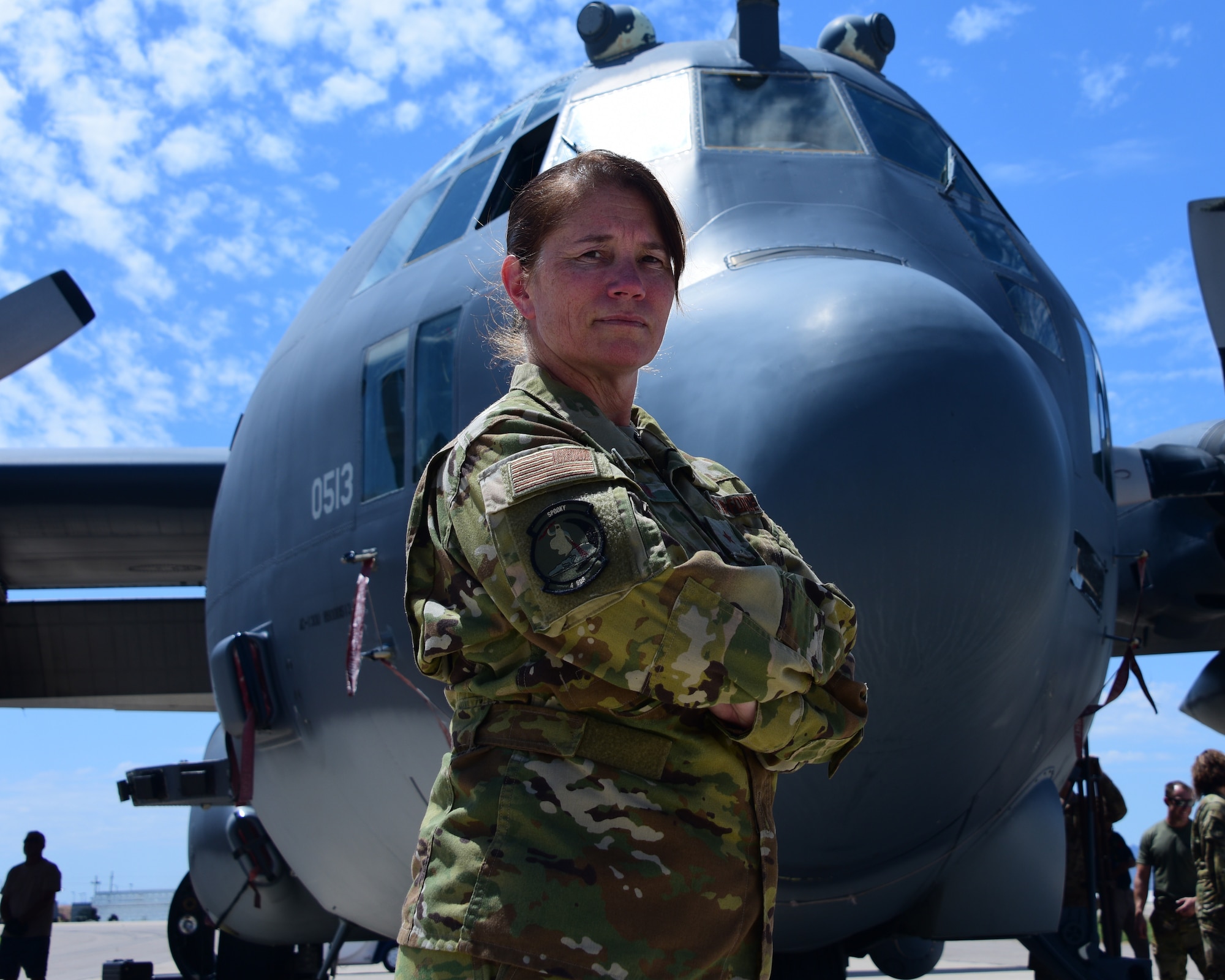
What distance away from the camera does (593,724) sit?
4.76ft

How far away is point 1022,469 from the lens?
9.71 ft

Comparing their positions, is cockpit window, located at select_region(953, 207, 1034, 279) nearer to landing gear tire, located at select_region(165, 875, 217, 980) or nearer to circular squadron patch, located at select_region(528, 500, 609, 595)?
circular squadron patch, located at select_region(528, 500, 609, 595)

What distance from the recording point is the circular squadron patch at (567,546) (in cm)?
138

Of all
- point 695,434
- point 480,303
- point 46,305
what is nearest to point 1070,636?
point 695,434

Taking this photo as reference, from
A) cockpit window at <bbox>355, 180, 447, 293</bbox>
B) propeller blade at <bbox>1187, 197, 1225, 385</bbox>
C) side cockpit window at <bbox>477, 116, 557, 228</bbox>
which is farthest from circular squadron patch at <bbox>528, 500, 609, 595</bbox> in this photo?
propeller blade at <bbox>1187, 197, 1225, 385</bbox>

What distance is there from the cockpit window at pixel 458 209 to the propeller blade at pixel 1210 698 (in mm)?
5530

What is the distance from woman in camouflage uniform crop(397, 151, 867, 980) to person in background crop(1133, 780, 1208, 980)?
8360mm

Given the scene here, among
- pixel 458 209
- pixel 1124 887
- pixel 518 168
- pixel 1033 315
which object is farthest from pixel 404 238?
pixel 1124 887

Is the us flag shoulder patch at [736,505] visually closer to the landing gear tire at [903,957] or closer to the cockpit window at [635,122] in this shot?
the cockpit window at [635,122]

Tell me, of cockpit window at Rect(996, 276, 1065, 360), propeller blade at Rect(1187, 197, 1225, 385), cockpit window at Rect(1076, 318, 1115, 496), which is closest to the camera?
cockpit window at Rect(996, 276, 1065, 360)

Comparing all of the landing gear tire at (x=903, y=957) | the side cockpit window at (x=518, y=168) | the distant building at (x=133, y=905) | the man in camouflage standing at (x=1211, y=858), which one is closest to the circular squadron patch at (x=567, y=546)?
the side cockpit window at (x=518, y=168)

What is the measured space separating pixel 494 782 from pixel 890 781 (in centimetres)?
177

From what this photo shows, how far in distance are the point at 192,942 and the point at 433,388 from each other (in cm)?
689

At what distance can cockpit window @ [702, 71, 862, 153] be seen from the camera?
14.6 feet
